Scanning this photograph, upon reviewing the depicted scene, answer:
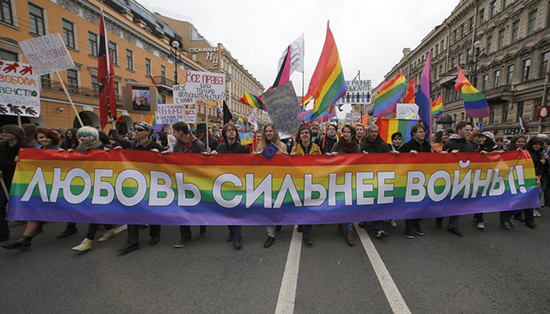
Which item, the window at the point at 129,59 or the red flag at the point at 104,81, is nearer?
the red flag at the point at 104,81

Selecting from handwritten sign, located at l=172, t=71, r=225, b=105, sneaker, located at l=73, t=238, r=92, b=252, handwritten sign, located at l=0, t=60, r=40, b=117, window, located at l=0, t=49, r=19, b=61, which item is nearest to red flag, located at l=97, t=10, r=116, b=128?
handwritten sign, located at l=0, t=60, r=40, b=117

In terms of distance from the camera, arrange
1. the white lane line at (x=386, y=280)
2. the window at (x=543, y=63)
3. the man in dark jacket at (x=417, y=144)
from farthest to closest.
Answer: the window at (x=543, y=63) → the man in dark jacket at (x=417, y=144) → the white lane line at (x=386, y=280)

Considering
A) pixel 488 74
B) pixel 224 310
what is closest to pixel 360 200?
pixel 224 310

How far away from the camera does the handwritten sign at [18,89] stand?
4980mm

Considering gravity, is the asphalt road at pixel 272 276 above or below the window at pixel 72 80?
below

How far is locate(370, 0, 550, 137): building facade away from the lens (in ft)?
72.6

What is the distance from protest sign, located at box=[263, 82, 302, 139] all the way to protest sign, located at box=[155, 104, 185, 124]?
5528 mm

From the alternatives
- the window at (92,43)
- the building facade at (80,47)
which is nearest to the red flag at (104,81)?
the building facade at (80,47)

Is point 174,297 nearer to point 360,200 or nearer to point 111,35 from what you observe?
point 360,200

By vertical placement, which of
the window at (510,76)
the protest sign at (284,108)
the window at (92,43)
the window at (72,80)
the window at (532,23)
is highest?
the window at (532,23)

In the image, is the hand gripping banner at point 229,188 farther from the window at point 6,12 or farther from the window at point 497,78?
the window at point 497,78

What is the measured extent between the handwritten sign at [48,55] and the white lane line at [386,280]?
610 centimetres

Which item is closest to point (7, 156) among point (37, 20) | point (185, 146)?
point (185, 146)

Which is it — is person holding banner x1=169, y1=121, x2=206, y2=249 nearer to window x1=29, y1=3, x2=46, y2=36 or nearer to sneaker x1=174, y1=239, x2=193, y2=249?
sneaker x1=174, y1=239, x2=193, y2=249
